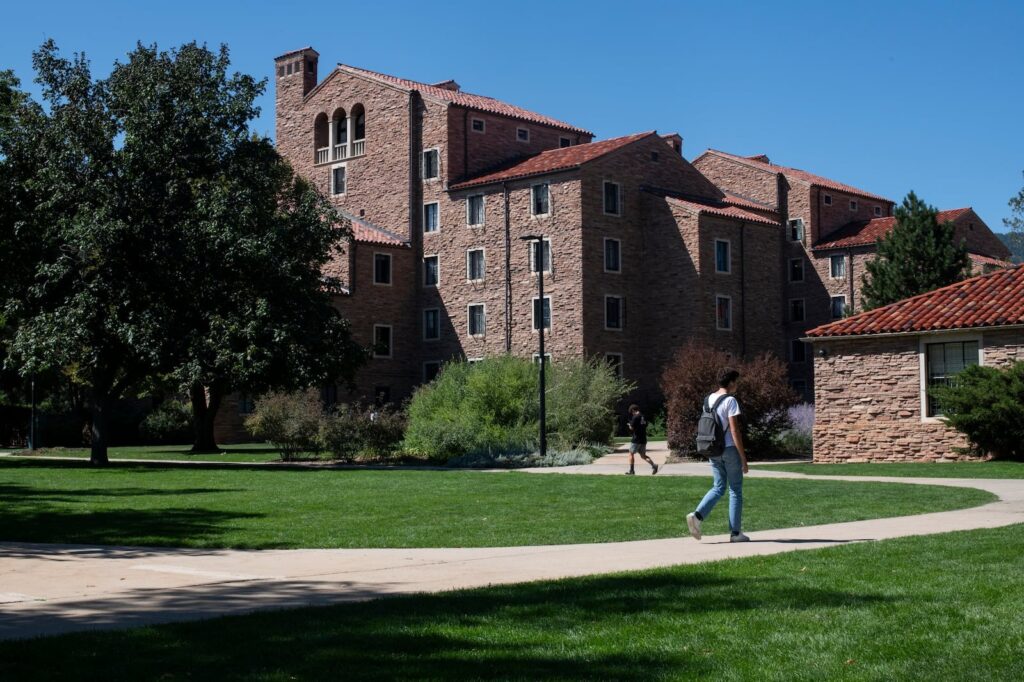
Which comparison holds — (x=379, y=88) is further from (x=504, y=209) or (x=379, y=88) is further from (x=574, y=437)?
(x=574, y=437)

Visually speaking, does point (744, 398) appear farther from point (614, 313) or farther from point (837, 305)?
point (837, 305)

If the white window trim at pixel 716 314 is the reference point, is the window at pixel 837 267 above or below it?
above

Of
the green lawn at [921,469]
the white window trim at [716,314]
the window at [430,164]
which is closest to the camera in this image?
the green lawn at [921,469]

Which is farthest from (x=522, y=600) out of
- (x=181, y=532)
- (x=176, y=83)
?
(x=176, y=83)

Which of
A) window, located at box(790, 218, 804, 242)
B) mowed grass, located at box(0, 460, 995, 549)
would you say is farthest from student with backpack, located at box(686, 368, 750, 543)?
window, located at box(790, 218, 804, 242)

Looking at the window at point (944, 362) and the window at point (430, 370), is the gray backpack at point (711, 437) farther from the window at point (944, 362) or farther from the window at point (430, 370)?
the window at point (430, 370)

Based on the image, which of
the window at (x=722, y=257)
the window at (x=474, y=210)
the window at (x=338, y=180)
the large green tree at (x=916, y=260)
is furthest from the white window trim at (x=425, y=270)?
the large green tree at (x=916, y=260)

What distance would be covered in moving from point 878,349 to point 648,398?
25351 mm

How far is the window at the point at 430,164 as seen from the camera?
59.6 m

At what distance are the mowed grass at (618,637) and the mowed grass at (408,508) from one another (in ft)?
14.8

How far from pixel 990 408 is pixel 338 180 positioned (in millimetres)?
43211

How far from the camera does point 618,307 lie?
183ft

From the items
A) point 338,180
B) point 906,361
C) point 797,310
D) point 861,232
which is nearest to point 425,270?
point 338,180

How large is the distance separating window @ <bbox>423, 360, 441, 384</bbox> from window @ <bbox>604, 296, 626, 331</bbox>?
31.8 feet
